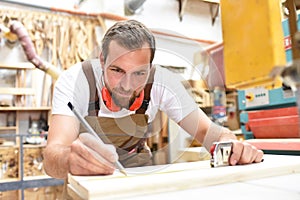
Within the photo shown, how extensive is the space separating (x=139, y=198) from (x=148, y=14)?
3.76 m

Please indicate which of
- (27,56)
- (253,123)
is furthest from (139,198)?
(27,56)

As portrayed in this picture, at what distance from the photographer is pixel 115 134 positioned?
3.16 feet

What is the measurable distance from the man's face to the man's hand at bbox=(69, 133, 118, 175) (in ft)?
0.97

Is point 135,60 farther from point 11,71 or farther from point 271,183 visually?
point 11,71

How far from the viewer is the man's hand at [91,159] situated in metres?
0.59

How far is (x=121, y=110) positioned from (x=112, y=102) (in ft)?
0.20

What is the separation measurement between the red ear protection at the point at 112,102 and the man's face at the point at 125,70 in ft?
0.08

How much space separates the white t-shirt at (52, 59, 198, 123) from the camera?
872 mm

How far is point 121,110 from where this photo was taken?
100 centimetres

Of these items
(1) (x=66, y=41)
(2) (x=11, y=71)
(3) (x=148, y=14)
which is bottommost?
(2) (x=11, y=71)

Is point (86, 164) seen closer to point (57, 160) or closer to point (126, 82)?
point (57, 160)

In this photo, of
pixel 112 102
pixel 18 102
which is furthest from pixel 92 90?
pixel 18 102

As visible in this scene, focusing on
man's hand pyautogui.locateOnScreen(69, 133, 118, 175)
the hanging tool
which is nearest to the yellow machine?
man's hand pyautogui.locateOnScreen(69, 133, 118, 175)

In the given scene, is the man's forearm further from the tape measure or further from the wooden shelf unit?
the wooden shelf unit
